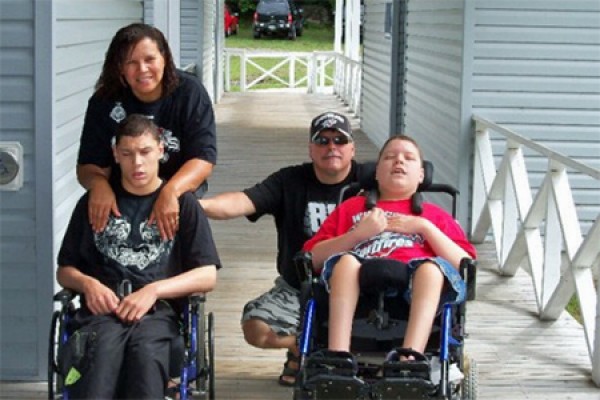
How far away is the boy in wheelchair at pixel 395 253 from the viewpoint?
13.7 feet

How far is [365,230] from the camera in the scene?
174 inches

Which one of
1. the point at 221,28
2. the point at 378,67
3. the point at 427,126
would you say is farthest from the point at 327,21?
the point at 427,126

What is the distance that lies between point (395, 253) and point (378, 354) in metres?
0.36

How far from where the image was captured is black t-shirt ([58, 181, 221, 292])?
4.28 m

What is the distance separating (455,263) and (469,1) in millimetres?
4387

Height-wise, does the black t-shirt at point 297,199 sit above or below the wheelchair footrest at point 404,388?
above

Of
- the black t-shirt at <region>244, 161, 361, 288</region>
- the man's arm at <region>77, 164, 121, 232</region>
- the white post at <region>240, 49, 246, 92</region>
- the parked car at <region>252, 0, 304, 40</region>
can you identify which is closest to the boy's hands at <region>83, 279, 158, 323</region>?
the man's arm at <region>77, 164, 121, 232</region>

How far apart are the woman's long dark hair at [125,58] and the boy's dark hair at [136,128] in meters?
0.34

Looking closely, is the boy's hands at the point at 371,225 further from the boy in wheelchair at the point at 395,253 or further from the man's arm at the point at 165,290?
the man's arm at the point at 165,290

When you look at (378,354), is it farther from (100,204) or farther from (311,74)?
(311,74)

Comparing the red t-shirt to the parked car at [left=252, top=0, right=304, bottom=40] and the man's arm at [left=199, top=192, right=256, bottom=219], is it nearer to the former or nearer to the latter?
the man's arm at [left=199, top=192, right=256, bottom=219]

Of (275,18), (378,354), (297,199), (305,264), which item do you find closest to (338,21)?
(275,18)

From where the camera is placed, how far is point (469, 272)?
428cm

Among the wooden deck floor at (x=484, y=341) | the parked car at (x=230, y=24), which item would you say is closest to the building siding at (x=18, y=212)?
the wooden deck floor at (x=484, y=341)
